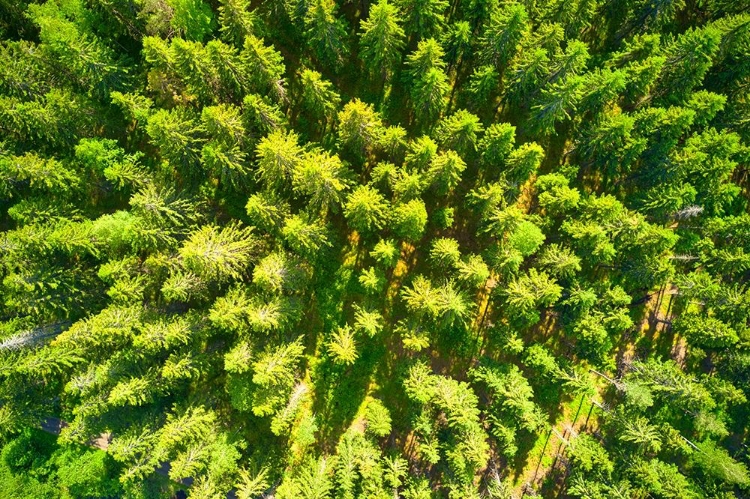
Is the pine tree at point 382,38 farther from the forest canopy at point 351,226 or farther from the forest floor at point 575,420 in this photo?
the forest floor at point 575,420

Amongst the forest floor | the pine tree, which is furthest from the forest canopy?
the forest floor

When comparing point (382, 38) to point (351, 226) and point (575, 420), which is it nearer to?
point (351, 226)

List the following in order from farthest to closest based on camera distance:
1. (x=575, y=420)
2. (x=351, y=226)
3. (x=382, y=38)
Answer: (x=575, y=420)
(x=351, y=226)
(x=382, y=38)

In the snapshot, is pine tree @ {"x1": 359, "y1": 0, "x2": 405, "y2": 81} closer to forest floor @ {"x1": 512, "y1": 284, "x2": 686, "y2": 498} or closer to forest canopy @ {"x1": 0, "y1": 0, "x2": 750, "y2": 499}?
forest canopy @ {"x1": 0, "y1": 0, "x2": 750, "y2": 499}

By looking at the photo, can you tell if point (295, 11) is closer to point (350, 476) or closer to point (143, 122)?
point (143, 122)

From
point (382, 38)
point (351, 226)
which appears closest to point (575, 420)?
point (351, 226)

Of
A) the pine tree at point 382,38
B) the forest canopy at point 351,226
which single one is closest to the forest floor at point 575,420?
the forest canopy at point 351,226

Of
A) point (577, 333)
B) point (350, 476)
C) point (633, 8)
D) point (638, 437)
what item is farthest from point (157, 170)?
point (638, 437)

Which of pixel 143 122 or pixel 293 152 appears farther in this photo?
→ pixel 143 122
